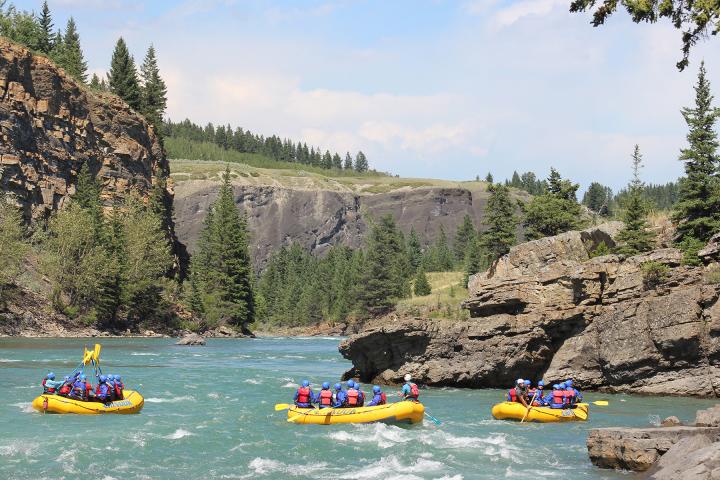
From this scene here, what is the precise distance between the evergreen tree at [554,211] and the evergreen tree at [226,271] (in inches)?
1919

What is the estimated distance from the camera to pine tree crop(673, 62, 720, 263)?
129 ft

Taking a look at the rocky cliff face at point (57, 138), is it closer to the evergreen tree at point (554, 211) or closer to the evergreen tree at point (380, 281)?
the evergreen tree at point (380, 281)

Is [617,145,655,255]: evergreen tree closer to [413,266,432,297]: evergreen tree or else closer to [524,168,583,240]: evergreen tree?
[524,168,583,240]: evergreen tree

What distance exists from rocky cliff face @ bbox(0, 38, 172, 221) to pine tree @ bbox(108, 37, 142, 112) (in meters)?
6.51

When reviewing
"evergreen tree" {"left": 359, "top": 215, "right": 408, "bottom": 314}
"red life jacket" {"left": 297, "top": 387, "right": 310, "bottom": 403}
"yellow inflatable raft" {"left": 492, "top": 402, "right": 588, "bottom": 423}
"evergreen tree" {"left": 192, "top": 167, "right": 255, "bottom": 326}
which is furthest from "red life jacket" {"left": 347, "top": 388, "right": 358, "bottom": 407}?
"evergreen tree" {"left": 359, "top": 215, "right": 408, "bottom": 314}

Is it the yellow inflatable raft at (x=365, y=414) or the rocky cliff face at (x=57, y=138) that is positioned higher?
the rocky cliff face at (x=57, y=138)

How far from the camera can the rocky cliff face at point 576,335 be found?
3262cm

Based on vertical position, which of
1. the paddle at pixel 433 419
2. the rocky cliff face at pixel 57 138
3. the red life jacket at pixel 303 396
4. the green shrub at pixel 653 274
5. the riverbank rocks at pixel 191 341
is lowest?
the riverbank rocks at pixel 191 341

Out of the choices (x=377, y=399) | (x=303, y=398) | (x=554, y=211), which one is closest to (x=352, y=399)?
(x=377, y=399)

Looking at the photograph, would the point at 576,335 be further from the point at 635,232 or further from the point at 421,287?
the point at 421,287

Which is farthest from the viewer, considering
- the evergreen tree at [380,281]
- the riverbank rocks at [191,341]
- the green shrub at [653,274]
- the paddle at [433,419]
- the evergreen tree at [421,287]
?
the evergreen tree at [421,287]

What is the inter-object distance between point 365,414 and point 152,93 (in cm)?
9493

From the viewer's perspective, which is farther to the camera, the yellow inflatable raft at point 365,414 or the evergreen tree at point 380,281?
the evergreen tree at point 380,281

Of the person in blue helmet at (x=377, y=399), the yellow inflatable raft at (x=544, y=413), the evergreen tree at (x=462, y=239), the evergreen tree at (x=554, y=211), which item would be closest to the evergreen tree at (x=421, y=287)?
the evergreen tree at (x=554, y=211)
